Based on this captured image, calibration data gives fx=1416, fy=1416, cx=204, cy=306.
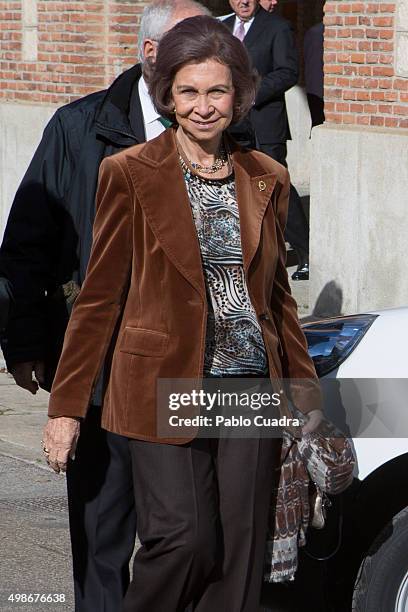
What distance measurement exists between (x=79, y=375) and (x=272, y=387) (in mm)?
492

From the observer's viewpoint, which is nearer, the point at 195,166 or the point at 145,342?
the point at 145,342

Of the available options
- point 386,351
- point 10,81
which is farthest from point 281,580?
point 10,81

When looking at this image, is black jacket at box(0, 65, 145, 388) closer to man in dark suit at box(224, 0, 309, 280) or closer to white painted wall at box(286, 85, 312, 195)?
man in dark suit at box(224, 0, 309, 280)

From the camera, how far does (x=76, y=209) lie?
4090 mm

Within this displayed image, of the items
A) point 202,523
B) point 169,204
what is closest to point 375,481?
point 202,523

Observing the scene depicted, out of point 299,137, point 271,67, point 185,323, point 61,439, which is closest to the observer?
point 185,323

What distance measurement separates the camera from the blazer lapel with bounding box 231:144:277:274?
141 inches

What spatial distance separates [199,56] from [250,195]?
1.24 feet

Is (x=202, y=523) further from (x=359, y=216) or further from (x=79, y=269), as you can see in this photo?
(x=359, y=216)

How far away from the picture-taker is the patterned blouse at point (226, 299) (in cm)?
354

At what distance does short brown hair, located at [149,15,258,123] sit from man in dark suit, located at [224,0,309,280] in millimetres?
6158

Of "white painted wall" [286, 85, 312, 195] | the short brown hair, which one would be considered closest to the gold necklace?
the short brown hair

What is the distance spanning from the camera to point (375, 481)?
3.75 m

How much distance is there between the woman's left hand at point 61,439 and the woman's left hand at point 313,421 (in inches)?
23.3
